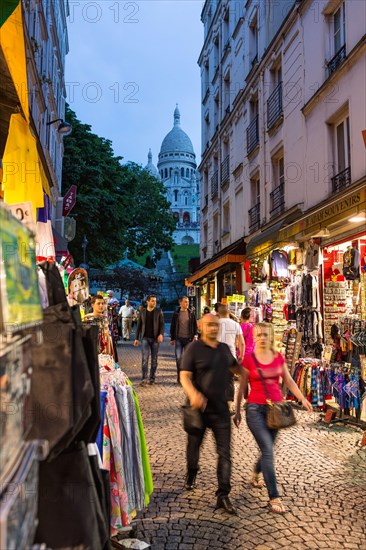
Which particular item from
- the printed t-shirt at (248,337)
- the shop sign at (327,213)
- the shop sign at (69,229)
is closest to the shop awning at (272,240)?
the shop sign at (327,213)

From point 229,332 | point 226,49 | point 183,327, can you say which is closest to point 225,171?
point 226,49

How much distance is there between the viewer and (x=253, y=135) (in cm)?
1570

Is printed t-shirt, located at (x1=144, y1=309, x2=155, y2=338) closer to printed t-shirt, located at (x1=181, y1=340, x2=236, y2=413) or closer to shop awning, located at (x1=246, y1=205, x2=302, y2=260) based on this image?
shop awning, located at (x1=246, y1=205, x2=302, y2=260)

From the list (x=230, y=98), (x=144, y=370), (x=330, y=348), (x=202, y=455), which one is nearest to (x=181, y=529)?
(x=202, y=455)

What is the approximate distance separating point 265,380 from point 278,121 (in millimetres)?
10393

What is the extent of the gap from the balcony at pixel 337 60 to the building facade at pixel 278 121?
0.09 ft

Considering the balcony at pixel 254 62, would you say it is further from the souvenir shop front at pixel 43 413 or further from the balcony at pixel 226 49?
the souvenir shop front at pixel 43 413

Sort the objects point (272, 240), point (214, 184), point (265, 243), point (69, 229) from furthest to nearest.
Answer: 1. point (214, 184)
2. point (69, 229)
3. point (265, 243)
4. point (272, 240)

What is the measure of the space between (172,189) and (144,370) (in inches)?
4516

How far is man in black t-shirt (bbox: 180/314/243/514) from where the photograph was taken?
4.17m

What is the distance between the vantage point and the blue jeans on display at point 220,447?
407cm

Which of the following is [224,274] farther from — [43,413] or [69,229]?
[43,413]

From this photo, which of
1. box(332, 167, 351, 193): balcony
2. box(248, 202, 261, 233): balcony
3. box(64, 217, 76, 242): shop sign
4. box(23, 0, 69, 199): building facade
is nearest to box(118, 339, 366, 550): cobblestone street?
box(332, 167, 351, 193): balcony

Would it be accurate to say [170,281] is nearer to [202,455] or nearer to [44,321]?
[202,455]
